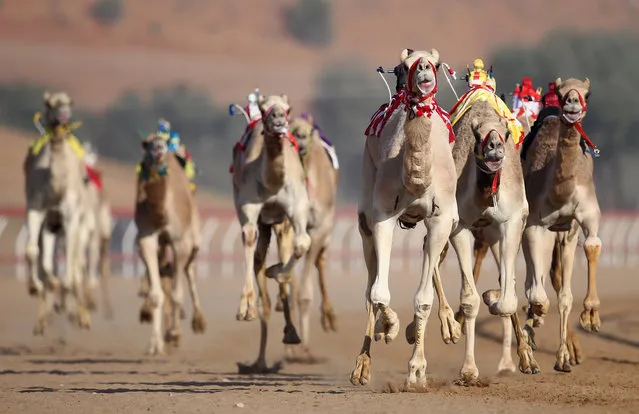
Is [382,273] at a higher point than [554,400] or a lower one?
higher

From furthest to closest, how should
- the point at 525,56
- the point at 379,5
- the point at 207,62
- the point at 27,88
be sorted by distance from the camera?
the point at 379,5
the point at 207,62
the point at 27,88
the point at 525,56

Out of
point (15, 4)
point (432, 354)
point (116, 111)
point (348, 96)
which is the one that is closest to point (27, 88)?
point (116, 111)

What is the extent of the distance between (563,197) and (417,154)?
2.51 metres

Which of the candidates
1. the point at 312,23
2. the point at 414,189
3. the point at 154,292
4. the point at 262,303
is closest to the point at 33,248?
the point at 154,292

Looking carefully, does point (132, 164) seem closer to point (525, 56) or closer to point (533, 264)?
point (525, 56)

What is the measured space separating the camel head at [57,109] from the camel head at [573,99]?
6845 millimetres

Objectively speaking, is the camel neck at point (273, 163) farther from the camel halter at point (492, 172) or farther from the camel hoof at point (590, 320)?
the camel hoof at point (590, 320)

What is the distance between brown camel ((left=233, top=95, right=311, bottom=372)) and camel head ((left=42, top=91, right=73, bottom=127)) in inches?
139

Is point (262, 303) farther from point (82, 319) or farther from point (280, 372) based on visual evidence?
point (82, 319)

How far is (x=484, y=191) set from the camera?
36.9ft

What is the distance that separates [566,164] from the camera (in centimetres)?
1215

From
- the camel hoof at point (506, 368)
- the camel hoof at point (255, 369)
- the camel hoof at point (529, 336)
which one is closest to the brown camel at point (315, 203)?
the camel hoof at point (255, 369)

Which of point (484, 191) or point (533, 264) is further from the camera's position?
point (533, 264)

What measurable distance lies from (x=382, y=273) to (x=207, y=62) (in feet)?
265
